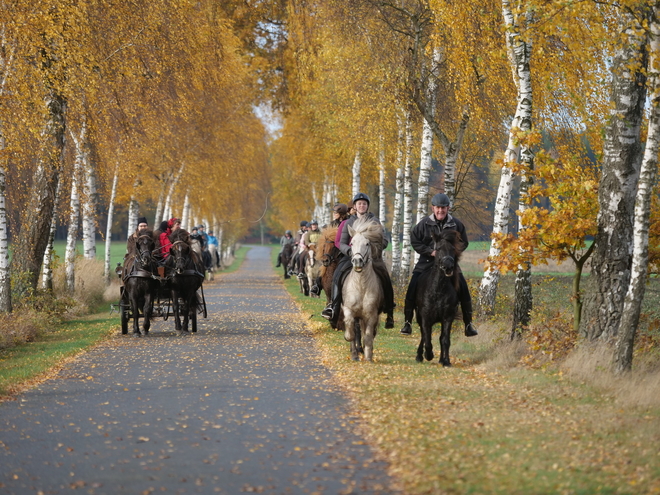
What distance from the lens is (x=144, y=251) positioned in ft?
55.9

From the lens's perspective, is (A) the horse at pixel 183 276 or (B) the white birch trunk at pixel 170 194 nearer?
(A) the horse at pixel 183 276

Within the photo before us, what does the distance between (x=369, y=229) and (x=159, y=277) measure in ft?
18.6

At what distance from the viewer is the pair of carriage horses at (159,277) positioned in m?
17.0

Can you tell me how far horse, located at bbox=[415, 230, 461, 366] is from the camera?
12.3 m

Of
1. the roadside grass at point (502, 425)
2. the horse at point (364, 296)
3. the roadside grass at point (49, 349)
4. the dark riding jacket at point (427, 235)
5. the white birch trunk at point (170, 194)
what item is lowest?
the roadside grass at point (49, 349)

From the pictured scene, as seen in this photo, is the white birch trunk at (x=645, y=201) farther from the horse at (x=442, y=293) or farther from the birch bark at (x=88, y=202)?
the birch bark at (x=88, y=202)

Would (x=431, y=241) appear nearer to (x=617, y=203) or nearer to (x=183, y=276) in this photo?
(x=617, y=203)

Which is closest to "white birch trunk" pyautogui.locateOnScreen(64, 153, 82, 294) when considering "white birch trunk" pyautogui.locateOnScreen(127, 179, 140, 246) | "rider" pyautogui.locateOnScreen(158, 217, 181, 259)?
"rider" pyautogui.locateOnScreen(158, 217, 181, 259)

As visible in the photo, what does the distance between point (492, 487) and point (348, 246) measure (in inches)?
289

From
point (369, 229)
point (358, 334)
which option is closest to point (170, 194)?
point (358, 334)

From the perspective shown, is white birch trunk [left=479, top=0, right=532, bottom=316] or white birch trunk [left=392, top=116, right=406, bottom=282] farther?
white birch trunk [left=392, top=116, right=406, bottom=282]

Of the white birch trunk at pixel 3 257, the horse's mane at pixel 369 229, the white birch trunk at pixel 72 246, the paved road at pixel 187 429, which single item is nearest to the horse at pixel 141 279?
the white birch trunk at pixel 3 257

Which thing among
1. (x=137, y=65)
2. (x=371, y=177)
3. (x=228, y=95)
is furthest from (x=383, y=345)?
(x=371, y=177)

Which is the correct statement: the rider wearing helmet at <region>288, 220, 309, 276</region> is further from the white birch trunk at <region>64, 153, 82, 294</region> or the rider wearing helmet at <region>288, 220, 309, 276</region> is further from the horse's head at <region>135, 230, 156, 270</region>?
the horse's head at <region>135, 230, 156, 270</region>
